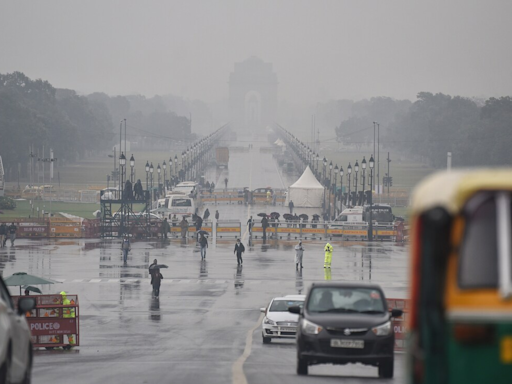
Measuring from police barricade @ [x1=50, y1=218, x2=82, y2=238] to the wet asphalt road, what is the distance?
2.43 m

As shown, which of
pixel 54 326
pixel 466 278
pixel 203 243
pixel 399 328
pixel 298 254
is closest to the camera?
pixel 466 278

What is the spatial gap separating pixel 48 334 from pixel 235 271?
1960 cm

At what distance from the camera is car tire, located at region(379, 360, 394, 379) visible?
606 inches

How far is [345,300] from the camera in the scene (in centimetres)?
1576

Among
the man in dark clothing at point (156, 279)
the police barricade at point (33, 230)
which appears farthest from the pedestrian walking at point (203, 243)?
the police barricade at point (33, 230)

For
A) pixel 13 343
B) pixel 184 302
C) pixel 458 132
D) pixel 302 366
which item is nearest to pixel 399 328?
pixel 302 366

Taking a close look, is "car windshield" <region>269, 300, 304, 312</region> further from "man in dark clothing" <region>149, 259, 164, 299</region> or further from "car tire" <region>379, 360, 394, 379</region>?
"man in dark clothing" <region>149, 259, 164, 299</region>

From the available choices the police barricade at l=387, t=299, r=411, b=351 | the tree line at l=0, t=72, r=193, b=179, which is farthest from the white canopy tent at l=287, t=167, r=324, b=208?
the police barricade at l=387, t=299, r=411, b=351

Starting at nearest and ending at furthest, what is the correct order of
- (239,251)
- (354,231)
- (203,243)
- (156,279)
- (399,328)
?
1. (399,328)
2. (156,279)
3. (239,251)
4. (203,243)
5. (354,231)

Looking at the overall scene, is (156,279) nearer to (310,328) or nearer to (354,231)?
(310,328)

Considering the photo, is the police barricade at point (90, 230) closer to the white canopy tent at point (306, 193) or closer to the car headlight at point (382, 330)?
the white canopy tent at point (306, 193)

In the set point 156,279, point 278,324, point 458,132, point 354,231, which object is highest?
point 458,132

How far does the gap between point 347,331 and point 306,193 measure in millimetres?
68512

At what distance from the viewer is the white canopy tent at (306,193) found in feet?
273
